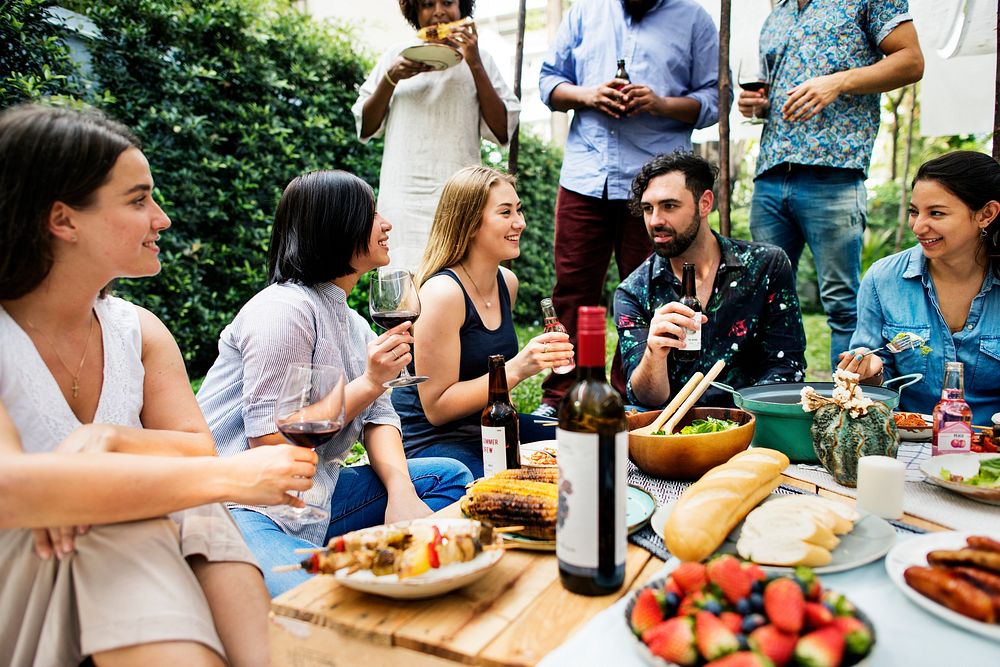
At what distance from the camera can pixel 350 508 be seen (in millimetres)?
2215

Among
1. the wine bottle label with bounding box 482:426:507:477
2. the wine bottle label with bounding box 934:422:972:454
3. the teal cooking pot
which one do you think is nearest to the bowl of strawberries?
the wine bottle label with bounding box 482:426:507:477

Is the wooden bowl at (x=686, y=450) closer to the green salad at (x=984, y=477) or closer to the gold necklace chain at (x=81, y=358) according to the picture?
the green salad at (x=984, y=477)

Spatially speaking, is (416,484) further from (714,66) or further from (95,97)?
(95,97)

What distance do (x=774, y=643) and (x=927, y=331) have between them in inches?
90.3

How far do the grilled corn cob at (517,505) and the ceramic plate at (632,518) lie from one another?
0.02 metres

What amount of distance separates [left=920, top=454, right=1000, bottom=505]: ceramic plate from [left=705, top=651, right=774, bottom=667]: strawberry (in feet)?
3.11

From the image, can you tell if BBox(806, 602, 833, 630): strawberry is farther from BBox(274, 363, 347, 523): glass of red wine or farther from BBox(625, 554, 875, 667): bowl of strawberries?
BBox(274, 363, 347, 523): glass of red wine

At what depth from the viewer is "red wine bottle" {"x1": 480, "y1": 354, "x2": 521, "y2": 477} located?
180 cm

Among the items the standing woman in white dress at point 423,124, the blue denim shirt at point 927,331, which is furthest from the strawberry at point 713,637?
the standing woman in white dress at point 423,124

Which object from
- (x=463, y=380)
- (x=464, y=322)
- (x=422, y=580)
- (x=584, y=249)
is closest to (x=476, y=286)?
(x=464, y=322)

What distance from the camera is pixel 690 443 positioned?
5.32ft

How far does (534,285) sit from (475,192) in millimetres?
6080

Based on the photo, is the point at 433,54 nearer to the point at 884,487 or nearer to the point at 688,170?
the point at 688,170

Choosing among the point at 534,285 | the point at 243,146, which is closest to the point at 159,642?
the point at 243,146
